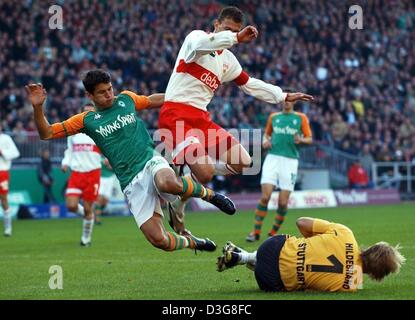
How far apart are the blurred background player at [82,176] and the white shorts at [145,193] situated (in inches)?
285

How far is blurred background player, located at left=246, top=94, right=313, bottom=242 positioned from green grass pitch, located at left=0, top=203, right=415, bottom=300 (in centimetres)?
114

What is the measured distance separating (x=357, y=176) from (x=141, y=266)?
2180 cm

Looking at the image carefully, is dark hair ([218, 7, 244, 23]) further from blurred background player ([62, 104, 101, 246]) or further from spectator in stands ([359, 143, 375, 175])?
spectator in stands ([359, 143, 375, 175])

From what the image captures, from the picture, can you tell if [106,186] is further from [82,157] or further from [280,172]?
[280,172]

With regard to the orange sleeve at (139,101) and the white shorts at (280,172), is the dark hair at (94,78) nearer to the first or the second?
the orange sleeve at (139,101)

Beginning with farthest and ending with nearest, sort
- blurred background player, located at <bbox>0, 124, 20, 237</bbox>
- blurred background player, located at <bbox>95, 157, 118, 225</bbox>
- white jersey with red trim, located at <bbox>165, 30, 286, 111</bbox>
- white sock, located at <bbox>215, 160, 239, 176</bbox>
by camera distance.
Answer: blurred background player, located at <bbox>95, 157, 118, 225</bbox>, blurred background player, located at <bbox>0, 124, 20, 237</bbox>, white sock, located at <bbox>215, 160, 239, 176</bbox>, white jersey with red trim, located at <bbox>165, 30, 286, 111</bbox>

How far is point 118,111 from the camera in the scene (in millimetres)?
11422

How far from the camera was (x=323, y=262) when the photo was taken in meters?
9.89

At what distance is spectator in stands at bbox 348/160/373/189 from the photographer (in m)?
34.5

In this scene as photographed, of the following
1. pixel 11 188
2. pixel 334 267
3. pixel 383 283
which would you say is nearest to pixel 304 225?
pixel 334 267

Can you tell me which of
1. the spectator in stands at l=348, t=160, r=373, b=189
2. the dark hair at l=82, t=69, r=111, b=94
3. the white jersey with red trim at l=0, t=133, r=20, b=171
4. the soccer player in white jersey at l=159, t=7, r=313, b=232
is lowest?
the spectator in stands at l=348, t=160, r=373, b=189

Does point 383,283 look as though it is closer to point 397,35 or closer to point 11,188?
point 11,188

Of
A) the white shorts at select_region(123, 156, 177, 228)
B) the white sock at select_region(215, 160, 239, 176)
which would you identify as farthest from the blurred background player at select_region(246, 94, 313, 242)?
the white shorts at select_region(123, 156, 177, 228)

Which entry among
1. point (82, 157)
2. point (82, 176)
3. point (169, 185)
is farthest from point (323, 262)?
point (82, 157)
